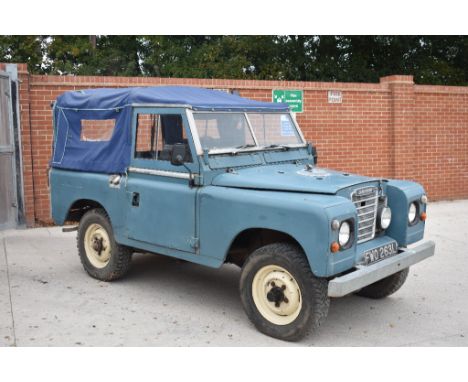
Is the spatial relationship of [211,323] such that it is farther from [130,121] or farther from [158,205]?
[130,121]

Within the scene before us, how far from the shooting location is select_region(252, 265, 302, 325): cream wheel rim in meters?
4.91

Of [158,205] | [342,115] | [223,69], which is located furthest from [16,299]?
[223,69]

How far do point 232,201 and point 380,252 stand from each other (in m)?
1.41

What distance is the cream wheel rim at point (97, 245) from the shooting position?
6.68 metres

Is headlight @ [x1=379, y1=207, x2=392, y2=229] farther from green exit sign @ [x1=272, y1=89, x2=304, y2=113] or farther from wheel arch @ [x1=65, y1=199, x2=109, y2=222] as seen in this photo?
green exit sign @ [x1=272, y1=89, x2=304, y2=113]

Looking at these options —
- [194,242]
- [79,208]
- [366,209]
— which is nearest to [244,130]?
[194,242]

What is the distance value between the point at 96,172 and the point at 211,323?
2285 millimetres

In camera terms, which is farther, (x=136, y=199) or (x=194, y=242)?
(x=136, y=199)

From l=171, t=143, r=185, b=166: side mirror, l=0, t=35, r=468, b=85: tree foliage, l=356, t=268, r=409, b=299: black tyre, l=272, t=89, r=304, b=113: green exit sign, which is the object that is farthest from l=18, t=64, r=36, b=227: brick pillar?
l=0, t=35, r=468, b=85: tree foliage

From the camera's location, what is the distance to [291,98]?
1127cm

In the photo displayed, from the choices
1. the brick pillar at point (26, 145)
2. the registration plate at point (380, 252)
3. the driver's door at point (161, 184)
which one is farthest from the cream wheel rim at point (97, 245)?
the brick pillar at point (26, 145)

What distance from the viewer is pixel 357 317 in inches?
223

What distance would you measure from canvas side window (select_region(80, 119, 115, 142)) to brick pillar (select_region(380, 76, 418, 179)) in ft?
24.1

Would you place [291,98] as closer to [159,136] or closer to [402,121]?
[402,121]
